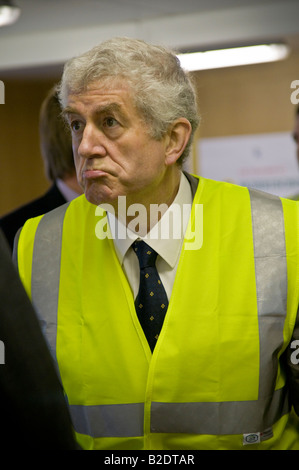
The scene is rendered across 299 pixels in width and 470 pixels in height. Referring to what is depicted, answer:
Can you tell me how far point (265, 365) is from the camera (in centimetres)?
114

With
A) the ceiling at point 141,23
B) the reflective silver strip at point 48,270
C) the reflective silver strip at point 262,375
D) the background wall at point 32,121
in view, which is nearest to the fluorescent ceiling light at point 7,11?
the ceiling at point 141,23

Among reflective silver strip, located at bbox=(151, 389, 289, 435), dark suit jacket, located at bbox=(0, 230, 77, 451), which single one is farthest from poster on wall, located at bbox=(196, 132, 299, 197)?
dark suit jacket, located at bbox=(0, 230, 77, 451)

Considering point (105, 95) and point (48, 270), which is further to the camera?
point (48, 270)

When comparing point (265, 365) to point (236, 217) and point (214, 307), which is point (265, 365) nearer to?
point (214, 307)

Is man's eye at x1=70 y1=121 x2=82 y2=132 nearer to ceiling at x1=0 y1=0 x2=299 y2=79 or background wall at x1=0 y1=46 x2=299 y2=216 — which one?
background wall at x1=0 y1=46 x2=299 y2=216

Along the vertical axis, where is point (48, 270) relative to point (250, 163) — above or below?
below

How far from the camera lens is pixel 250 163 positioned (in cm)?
148

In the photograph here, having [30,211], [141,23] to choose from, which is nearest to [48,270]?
[30,211]

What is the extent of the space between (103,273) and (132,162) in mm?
233

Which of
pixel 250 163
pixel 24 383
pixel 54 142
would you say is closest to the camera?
pixel 24 383

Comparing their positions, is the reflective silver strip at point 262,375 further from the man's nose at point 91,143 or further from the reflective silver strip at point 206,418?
the man's nose at point 91,143

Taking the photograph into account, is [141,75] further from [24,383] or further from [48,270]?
[24,383]

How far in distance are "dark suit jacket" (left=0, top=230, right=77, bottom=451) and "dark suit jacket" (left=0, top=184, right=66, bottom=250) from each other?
626mm

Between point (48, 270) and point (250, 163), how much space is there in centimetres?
55
